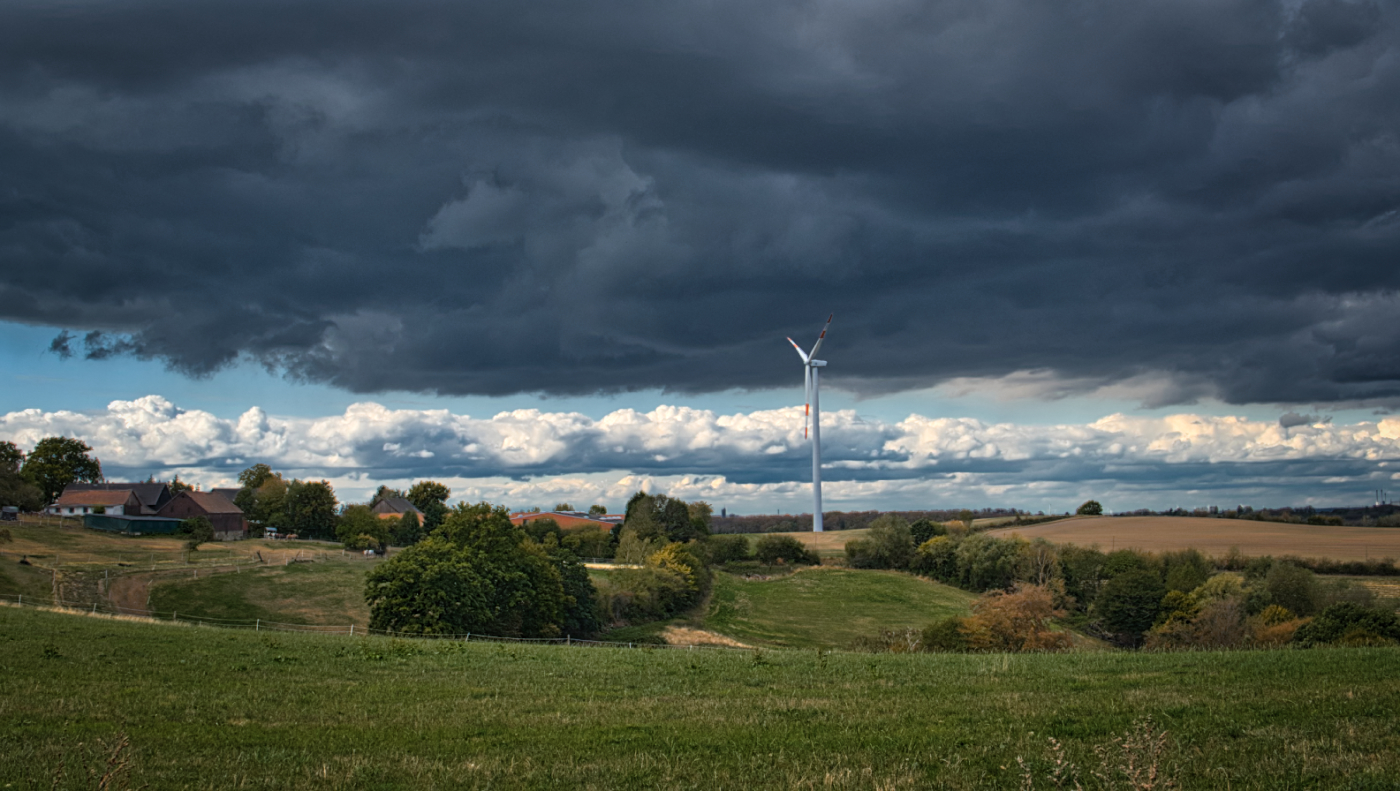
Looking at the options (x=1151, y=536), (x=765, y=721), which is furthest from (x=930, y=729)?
(x=1151, y=536)

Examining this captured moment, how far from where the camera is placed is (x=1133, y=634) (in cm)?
9388

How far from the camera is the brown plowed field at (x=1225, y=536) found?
105812 millimetres

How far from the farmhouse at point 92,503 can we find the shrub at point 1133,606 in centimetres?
14932

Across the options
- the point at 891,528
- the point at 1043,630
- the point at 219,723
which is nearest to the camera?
the point at 219,723

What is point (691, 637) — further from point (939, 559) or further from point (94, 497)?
point (94, 497)

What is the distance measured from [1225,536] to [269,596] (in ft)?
406

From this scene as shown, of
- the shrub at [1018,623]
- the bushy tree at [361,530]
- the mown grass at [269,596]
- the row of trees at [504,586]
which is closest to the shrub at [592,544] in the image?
the bushy tree at [361,530]

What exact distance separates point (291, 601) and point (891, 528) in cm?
10017

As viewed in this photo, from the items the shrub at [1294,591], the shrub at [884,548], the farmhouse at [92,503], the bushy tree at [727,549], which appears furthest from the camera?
the bushy tree at [727,549]

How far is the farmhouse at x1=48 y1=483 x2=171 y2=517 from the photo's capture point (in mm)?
144413

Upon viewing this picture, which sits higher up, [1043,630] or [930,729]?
[930,729]

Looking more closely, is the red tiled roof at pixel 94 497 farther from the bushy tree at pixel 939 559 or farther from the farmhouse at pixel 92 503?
the bushy tree at pixel 939 559

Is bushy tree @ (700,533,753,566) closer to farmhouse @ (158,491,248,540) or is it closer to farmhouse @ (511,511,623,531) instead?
farmhouse @ (511,511,623,531)

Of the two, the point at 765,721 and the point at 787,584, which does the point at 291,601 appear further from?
the point at 765,721
